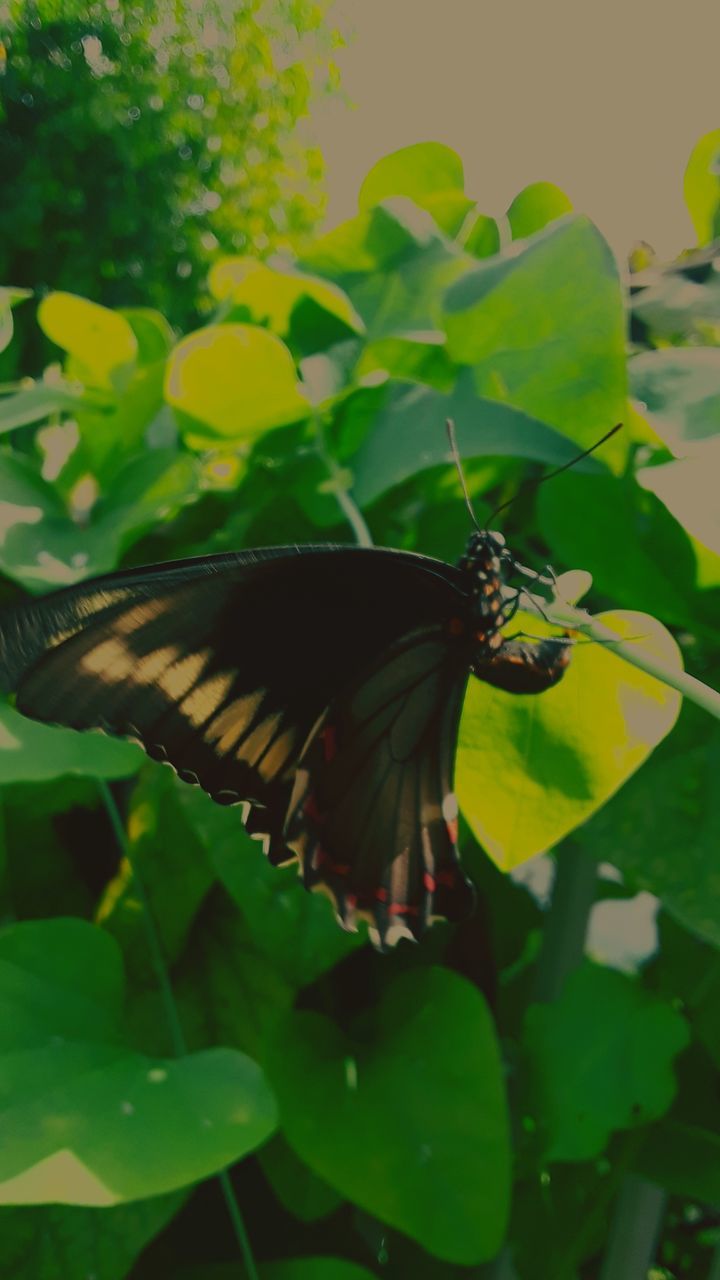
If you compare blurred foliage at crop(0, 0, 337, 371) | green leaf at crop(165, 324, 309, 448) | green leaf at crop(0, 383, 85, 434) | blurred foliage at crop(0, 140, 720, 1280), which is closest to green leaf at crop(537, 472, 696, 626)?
blurred foliage at crop(0, 140, 720, 1280)

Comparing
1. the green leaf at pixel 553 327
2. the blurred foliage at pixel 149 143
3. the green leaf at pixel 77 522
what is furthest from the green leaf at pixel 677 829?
the blurred foliage at pixel 149 143

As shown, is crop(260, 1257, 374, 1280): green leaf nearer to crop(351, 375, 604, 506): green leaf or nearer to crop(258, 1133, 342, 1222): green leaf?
crop(258, 1133, 342, 1222): green leaf

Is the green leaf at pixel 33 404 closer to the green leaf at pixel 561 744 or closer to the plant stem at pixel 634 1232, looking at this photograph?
the green leaf at pixel 561 744

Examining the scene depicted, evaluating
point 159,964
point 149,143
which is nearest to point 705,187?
point 159,964

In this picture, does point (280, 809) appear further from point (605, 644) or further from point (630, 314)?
point (630, 314)

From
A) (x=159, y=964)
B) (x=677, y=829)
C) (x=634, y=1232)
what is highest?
(x=677, y=829)

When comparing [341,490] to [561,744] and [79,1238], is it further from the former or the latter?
[79,1238]

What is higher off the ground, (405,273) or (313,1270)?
(405,273)
